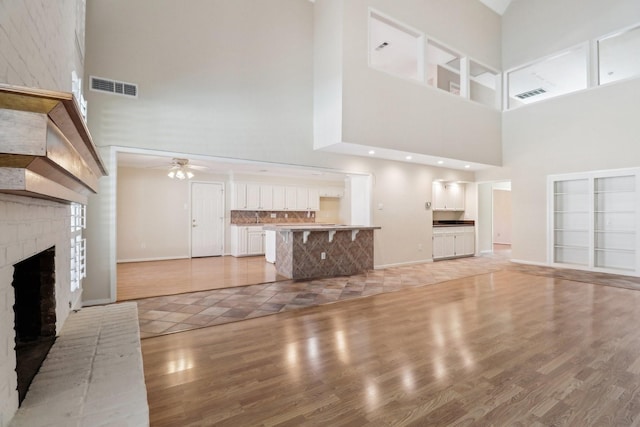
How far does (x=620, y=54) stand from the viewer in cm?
696

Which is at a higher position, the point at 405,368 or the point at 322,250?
the point at 322,250

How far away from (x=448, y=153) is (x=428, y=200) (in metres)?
1.39

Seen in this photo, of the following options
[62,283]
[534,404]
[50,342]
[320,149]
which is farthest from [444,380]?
[320,149]

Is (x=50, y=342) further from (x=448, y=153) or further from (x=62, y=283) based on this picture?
(x=448, y=153)

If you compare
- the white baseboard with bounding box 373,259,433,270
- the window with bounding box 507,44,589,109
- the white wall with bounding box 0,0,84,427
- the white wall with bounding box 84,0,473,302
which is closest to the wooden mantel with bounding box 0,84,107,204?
the white wall with bounding box 0,0,84,427

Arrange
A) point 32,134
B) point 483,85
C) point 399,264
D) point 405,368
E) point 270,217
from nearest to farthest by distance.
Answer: point 32,134
point 405,368
point 399,264
point 483,85
point 270,217

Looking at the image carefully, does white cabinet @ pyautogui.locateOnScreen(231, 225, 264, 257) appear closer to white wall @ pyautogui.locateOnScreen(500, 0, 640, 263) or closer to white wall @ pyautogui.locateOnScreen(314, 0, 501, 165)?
white wall @ pyautogui.locateOnScreen(314, 0, 501, 165)

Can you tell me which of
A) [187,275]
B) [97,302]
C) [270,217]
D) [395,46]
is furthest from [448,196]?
[97,302]

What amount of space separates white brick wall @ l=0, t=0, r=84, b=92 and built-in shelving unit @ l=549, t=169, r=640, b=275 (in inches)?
345

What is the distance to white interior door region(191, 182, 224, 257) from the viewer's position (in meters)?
8.34

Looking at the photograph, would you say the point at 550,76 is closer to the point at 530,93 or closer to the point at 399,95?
the point at 530,93

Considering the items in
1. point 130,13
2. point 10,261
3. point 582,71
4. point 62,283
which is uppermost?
point 582,71

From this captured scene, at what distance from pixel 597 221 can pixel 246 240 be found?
26.7 ft

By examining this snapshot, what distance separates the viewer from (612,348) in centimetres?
276
